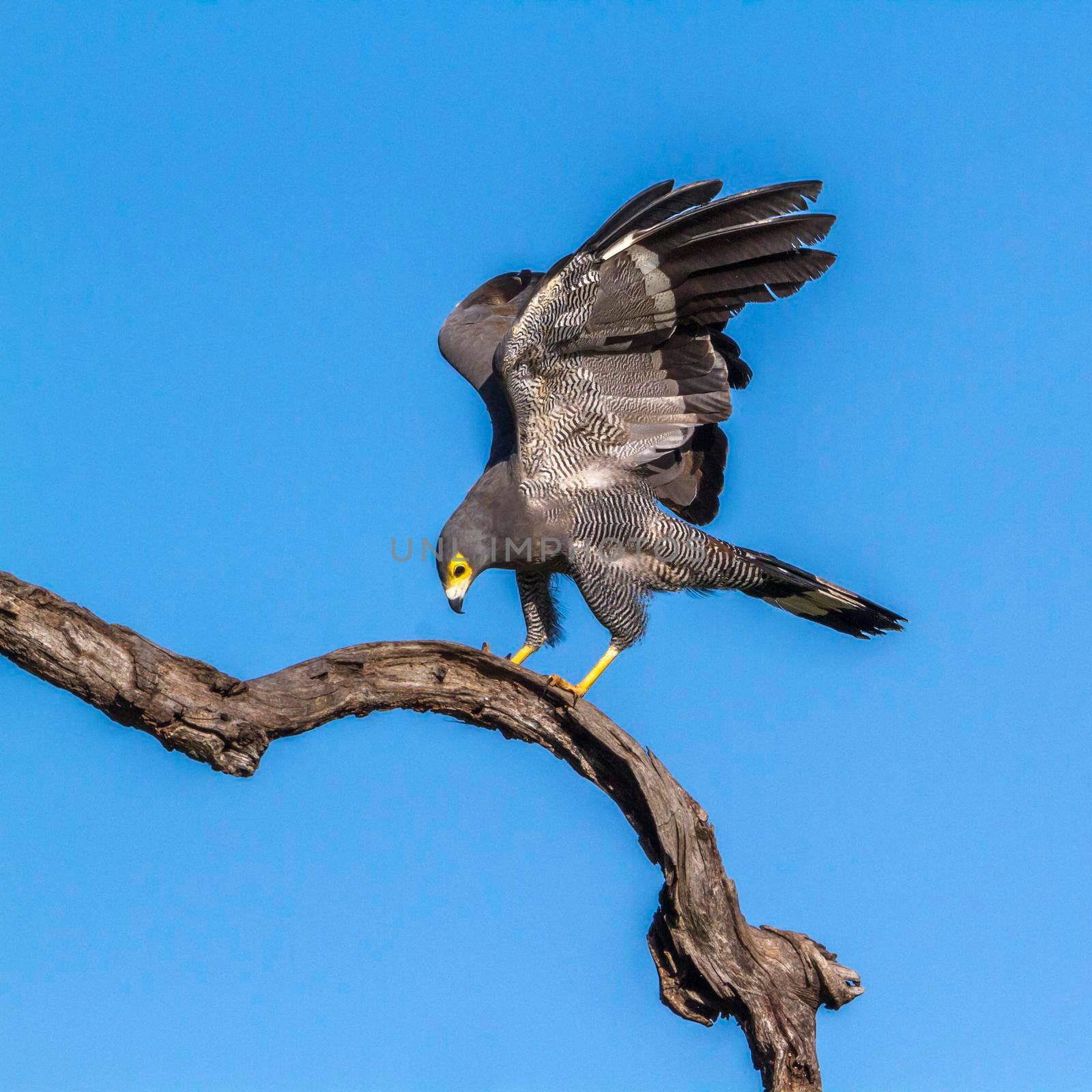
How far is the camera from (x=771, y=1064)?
285 inches

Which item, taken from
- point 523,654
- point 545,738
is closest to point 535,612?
point 523,654

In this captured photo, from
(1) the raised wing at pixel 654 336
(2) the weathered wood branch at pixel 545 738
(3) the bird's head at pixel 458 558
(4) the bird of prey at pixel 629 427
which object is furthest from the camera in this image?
(3) the bird's head at pixel 458 558

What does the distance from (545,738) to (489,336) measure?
4456 millimetres

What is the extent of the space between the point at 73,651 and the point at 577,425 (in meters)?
4.50

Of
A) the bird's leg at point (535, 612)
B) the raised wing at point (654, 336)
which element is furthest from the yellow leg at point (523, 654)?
the raised wing at point (654, 336)

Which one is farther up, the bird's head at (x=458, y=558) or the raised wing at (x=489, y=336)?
the raised wing at (x=489, y=336)

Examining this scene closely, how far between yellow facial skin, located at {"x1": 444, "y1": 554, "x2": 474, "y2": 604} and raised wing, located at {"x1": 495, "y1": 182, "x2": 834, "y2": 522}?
0.85m

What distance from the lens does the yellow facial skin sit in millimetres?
8977

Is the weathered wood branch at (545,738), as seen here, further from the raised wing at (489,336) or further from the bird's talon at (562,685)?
the raised wing at (489,336)

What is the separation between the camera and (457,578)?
9031mm

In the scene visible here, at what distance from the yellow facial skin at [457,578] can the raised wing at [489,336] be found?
3.82ft

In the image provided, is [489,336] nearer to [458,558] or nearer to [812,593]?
[458,558]

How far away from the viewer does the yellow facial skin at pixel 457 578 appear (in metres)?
8.98

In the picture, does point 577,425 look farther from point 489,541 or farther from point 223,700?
point 223,700
